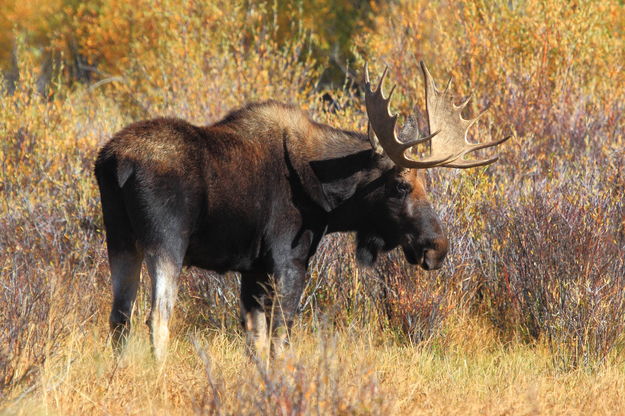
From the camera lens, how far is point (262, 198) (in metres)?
5.99

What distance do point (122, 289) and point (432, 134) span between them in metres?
2.09

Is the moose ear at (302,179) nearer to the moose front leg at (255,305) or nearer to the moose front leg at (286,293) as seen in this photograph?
the moose front leg at (286,293)

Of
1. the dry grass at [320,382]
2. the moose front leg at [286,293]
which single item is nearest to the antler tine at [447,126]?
the moose front leg at [286,293]

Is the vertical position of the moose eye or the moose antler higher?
the moose antler

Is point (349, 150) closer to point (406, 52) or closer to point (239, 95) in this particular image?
point (239, 95)

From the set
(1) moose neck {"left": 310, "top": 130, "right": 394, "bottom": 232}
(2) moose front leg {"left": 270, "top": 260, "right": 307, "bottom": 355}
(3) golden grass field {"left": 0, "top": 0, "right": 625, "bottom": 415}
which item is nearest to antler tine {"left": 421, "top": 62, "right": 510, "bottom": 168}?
(1) moose neck {"left": 310, "top": 130, "right": 394, "bottom": 232}

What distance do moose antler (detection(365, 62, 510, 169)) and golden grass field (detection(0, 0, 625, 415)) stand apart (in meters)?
0.82

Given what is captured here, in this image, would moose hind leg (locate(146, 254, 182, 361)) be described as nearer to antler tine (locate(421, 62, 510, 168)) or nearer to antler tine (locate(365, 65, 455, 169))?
antler tine (locate(365, 65, 455, 169))

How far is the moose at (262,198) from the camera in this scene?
17.9 ft

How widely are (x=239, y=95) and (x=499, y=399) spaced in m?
7.00

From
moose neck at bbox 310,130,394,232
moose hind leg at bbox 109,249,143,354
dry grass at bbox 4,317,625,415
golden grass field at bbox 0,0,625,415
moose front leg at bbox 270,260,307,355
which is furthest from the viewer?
moose neck at bbox 310,130,394,232

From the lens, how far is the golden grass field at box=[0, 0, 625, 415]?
16.3ft

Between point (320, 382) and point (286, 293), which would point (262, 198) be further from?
point (320, 382)

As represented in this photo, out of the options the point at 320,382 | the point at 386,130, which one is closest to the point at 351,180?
the point at 386,130
